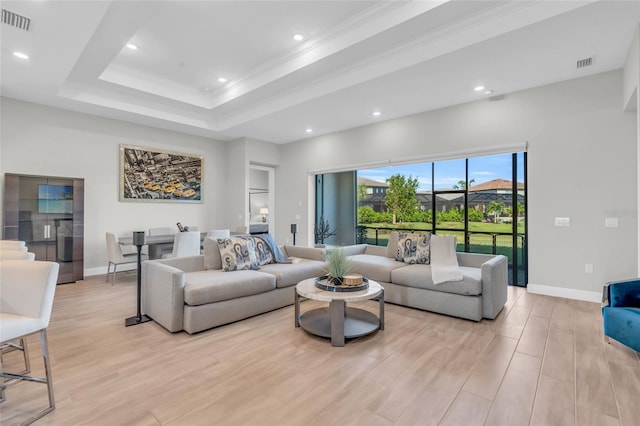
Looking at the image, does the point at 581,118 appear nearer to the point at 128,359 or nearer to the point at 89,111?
the point at 128,359

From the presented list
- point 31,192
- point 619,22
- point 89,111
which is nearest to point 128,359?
point 31,192

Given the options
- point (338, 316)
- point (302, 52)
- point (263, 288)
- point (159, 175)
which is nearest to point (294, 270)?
point (263, 288)

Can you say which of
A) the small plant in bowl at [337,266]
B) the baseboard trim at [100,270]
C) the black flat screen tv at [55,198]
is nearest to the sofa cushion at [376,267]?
the small plant in bowl at [337,266]

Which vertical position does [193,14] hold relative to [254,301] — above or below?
above

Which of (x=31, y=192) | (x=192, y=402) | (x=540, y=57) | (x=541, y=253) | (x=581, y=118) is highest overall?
(x=540, y=57)

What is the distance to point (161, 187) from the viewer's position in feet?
21.4

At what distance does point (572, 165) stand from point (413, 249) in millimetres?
2495

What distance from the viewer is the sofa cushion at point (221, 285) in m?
2.97

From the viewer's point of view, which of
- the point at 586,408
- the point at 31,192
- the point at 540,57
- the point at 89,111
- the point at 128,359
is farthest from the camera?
the point at 89,111

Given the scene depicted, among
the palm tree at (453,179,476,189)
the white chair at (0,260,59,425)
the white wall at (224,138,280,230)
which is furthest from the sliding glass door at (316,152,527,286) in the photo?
the white chair at (0,260,59,425)

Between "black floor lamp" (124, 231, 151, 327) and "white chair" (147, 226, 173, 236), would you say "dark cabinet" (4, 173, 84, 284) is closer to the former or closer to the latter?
"white chair" (147, 226, 173, 236)

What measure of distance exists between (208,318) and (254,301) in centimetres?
55

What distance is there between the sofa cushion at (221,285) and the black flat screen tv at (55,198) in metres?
3.19

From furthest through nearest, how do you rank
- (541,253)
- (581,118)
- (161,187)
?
(161,187)
(541,253)
(581,118)
